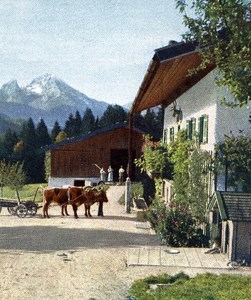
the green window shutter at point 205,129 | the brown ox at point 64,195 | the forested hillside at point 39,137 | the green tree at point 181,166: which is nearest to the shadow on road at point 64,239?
the green tree at point 181,166

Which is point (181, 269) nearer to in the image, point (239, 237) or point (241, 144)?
point (239, 237)

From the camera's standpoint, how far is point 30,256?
12.9 m

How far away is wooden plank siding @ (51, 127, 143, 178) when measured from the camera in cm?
3819

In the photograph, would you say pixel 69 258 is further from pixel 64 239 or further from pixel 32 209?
pixel 32 209

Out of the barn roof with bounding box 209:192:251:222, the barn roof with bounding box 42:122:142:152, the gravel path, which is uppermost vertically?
the barn roof with bounding box 42:122:142:152

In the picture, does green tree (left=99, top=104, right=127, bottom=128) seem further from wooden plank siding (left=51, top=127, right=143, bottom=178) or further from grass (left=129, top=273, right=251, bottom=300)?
grass (left=129, top=273, right=251, bottom=300)

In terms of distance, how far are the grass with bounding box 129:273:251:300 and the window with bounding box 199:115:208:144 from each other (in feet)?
21.7

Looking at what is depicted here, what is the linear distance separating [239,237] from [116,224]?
7.99 m

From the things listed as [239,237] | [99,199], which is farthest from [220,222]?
[99,199]

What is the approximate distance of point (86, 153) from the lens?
38375 millimetres

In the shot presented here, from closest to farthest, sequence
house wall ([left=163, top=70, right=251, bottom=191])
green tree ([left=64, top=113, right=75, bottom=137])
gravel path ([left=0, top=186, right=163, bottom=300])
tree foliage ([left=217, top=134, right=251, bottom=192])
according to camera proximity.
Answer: gravel path ([left=0, top=186, right=163, bottom=300]) → tree foliage ([left=217, top=134, right=251, bottom=192]) → house wall ([left=163, top=70, right=251, bottom=191]) → green tree ([left=64, top=113, right=75, bottom=137])

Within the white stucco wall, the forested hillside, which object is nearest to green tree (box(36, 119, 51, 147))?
the forested hillside

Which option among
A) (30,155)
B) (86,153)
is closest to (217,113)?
(86,153)

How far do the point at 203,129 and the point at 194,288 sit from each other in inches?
330
